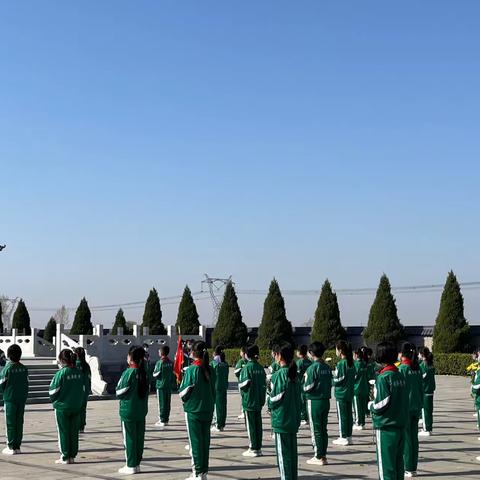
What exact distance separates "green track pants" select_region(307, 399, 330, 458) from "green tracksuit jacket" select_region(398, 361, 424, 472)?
4.67 ft

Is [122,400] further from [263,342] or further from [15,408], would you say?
[263,342]

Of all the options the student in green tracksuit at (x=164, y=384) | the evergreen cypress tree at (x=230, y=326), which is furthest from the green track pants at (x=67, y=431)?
the evergreen cypress tree at (x=230, y=326)

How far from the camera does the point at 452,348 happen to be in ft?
131

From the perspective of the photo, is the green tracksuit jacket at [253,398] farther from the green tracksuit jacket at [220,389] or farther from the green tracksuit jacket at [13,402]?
the green tracksuit jacket at [13,402]

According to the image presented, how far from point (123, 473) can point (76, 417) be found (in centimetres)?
150

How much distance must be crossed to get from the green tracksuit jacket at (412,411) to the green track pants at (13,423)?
6572mm

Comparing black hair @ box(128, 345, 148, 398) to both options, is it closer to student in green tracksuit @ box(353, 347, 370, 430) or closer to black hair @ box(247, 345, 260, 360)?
black hair @ box(247, 345, 260, 360)

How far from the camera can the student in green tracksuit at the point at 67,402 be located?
12.7 m

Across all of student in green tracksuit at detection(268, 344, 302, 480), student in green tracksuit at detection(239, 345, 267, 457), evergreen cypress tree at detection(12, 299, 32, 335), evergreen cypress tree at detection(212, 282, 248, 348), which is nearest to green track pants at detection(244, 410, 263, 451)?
student in green tracksuit at detection(239, 345, 267, 457)

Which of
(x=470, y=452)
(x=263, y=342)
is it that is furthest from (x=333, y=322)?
(x=470, y=452)

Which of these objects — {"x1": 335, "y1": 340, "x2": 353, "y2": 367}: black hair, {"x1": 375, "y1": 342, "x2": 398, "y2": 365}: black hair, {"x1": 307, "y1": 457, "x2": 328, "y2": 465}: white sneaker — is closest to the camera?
{"x1": 375, "y1": 342, "x2": 398, "y2": 365}: black hair

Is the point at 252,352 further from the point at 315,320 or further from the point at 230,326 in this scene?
the point at 230,326

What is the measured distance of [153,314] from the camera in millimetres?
55062

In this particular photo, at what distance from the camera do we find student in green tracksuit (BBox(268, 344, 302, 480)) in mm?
10391
